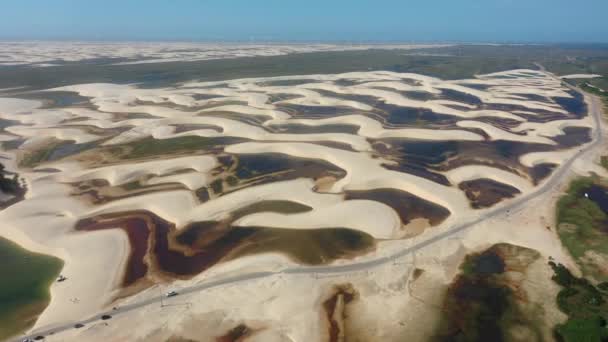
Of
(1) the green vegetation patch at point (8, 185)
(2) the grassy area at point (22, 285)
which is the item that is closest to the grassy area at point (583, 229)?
(2) the grassy area at point (22, 285)

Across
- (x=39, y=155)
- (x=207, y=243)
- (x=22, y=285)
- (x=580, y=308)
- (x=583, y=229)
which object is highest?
(x=39, y=155)

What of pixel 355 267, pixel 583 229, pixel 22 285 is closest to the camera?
pixel 22 285

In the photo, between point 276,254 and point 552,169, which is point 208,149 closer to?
point 276,254

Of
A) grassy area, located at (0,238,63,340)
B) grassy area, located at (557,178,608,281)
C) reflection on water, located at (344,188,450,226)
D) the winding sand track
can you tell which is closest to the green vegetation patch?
grassy area, located at (0,238,63,340)

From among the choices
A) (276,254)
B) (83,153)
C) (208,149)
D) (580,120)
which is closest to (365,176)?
(276,254)

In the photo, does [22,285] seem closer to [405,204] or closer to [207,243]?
[207,243]

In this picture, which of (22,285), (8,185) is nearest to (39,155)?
(8,185)

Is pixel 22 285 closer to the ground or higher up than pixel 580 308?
closer to the ground
